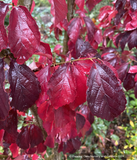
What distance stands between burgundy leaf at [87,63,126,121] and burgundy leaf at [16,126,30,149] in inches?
16.3

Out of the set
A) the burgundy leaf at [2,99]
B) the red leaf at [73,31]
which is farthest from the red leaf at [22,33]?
the red leaf at [73,31]

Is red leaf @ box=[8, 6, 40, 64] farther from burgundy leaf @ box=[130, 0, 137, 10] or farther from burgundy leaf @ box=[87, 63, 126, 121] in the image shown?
burgundy leaf @ box=[130, 0, 137, 10]

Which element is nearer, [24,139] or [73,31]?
[24,139]

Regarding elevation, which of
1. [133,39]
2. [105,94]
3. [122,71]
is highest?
[133,39]

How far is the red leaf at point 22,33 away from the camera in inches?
9.1

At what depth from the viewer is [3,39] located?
224 millimetres

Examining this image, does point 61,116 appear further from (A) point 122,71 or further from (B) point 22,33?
(A) point 122,71

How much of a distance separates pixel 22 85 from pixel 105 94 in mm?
198

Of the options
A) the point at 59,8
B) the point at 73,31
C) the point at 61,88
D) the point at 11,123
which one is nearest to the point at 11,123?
the point at 11,123

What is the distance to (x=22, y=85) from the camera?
0.30 meters

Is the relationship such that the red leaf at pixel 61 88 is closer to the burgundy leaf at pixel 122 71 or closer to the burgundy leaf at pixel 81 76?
the burgundy leaf at pixel 81 76

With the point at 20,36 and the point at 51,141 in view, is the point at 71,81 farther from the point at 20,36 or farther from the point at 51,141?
the point at 51,141

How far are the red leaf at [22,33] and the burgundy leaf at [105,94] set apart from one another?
0.14 m

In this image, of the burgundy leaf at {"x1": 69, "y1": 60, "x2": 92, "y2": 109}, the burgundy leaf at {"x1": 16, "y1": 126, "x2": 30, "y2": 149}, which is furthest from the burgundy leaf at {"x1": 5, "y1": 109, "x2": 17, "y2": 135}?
the burgundy leaf at {"x1": 69, "y1": 60, "x2": 92, "y2": 109}
